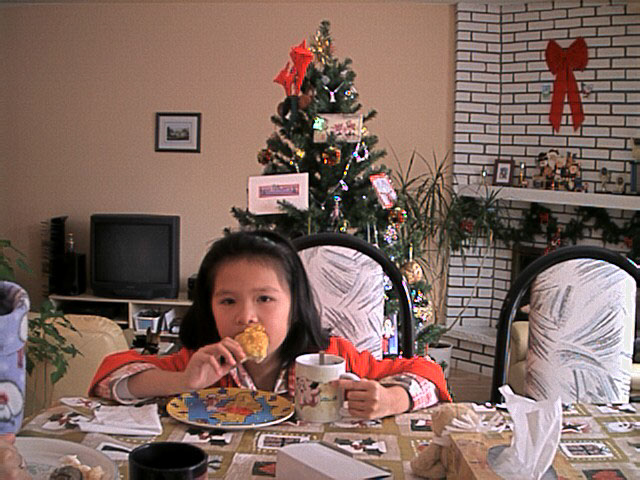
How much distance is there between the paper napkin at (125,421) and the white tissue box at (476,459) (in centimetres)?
46

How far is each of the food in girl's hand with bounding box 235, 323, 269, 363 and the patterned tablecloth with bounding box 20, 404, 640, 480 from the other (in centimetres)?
13

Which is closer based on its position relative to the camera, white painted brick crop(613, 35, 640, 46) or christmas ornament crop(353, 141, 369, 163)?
christmas ornament crop(353, 141, 369, 163)

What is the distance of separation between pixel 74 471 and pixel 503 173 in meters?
4.85

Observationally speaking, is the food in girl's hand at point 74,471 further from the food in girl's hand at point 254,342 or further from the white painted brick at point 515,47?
the white painted brick at point 515,47

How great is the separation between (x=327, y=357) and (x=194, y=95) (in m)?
4.72

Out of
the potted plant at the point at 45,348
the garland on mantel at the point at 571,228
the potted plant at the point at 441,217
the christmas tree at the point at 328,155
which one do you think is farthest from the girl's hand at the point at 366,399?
the garland on mantel at the point at 571,228

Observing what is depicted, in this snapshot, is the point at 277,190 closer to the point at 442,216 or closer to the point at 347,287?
the point at 347,287

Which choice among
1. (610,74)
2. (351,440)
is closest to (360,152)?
(351,440)

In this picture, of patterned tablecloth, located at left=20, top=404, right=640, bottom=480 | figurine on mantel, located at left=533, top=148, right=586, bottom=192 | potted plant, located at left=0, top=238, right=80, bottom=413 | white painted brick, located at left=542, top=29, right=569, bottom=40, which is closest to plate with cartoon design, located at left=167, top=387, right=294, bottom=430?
patterned tablecloth, located at left=20, top=404, right=640, bottom=480

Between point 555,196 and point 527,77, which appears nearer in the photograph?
point 555,196

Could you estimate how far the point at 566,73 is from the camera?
5223 millimetres

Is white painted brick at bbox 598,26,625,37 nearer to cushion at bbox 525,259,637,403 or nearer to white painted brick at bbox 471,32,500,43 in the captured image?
white painted brick at bbox 471,32,500,43

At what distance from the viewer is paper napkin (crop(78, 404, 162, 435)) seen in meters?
1.13

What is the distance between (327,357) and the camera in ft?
4.18
